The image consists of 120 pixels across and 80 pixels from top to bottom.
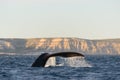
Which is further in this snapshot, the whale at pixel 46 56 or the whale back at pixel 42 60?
the whale back at pixel 42 60

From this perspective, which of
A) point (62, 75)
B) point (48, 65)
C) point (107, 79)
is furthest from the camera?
point (48, 65)

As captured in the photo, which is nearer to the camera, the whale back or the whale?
the whale

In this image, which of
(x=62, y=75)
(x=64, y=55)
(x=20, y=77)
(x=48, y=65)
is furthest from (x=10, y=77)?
(x=48, y=65)

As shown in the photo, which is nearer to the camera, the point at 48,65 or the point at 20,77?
the point at 20,77

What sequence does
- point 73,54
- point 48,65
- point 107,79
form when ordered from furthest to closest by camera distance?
point 48,65 → point 73,54 → point 107,79

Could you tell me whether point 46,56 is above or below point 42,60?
above

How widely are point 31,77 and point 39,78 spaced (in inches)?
55.1

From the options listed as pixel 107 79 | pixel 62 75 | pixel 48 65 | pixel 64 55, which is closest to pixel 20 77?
pixel 62 75

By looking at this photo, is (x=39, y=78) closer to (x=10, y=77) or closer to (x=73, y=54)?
(x=10, y=77)

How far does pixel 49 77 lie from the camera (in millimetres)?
46531

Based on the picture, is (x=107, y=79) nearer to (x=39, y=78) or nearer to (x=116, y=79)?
(x=116, y=79)

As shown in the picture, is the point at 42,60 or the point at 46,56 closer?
the point at 46,56

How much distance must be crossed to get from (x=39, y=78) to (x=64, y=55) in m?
14.1

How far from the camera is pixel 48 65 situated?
64938mm
